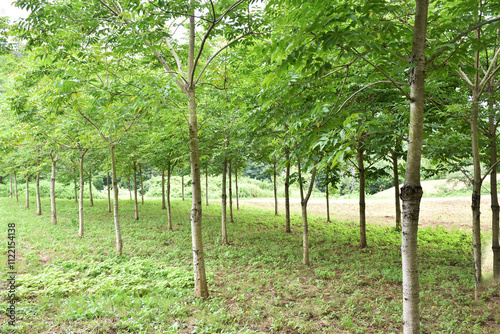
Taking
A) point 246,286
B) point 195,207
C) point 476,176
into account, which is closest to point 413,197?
point 476,176

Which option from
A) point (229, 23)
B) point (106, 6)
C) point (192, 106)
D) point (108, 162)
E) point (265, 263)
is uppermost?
point (106, 6)

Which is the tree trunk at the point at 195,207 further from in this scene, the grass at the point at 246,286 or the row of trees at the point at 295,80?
the grass at the point at 246,286

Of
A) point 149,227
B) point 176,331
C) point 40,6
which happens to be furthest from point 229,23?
point 149,227

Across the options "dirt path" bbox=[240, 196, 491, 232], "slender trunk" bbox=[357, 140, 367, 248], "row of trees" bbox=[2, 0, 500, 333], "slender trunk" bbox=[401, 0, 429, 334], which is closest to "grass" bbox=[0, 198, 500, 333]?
"slender trunk" bbox=[357, 140, 367, 248]

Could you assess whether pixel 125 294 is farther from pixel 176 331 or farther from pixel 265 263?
pixel 265 263

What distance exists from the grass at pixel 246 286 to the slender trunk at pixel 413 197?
88.1 inches

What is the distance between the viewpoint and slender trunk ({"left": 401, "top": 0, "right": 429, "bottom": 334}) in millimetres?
2824

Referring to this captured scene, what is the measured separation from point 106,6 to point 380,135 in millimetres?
6473

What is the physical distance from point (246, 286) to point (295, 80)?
210 inches

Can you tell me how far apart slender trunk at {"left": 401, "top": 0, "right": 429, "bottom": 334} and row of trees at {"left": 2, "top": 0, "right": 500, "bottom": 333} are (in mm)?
11

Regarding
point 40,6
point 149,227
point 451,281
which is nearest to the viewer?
point 40,6

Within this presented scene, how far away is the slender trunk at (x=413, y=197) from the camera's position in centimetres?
282

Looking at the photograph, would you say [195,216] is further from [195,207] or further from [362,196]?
[362,196]

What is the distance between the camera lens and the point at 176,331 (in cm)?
458
